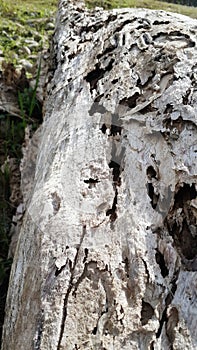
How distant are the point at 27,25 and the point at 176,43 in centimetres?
289

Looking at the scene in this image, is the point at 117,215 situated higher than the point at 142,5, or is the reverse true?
the point at 142,5

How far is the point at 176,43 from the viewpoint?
2.23 metres

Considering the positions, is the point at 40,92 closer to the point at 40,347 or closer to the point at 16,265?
the point at 16,265

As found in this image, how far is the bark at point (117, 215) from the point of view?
1.50 metres

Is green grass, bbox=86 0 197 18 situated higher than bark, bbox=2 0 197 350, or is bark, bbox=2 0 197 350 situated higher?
green grass, bbox=86 0 197 18

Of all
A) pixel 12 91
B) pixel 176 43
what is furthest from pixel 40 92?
pixel 176 43

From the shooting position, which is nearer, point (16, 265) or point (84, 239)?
point (84, 239)

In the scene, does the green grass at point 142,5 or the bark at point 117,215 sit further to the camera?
the green grass at point 142,5

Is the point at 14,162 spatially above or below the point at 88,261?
above

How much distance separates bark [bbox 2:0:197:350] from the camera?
150 centimetres

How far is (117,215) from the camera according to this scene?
5.65 feet

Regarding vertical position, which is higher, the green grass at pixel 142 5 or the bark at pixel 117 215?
the green grass at pixel 142 5

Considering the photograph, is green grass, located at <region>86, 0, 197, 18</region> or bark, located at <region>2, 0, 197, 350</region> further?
green grass, located at <region>86, 0, 197, 18</region>

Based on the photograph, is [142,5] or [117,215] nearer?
[117,215]
